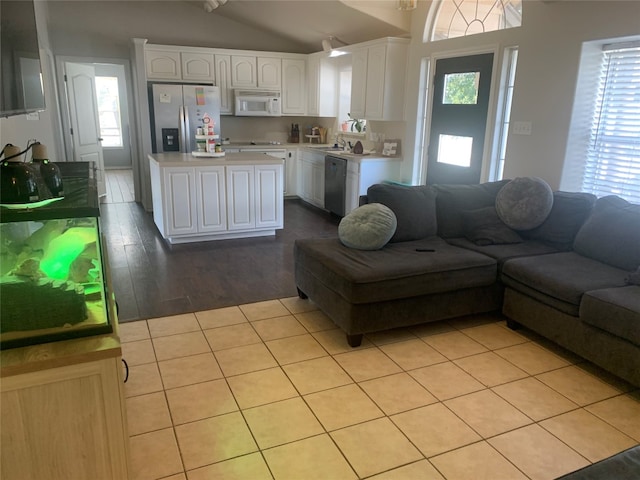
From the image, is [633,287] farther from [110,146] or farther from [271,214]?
[110,146]

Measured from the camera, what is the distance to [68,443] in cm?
156

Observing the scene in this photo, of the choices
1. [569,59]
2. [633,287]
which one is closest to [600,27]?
[569,59]

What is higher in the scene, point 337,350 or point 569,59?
point 569,59

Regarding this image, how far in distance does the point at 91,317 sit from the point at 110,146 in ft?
34.6

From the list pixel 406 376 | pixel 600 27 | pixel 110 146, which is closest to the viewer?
pixel 406 376

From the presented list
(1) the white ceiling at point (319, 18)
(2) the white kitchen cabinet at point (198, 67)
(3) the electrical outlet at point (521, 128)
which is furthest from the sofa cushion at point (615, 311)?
(2) the white kitchen cabinet at point (198, 67)

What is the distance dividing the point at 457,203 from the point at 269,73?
4730 mm

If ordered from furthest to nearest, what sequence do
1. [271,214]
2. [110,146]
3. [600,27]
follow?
[110,146], [271,214], [600,27]

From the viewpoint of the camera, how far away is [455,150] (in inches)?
210

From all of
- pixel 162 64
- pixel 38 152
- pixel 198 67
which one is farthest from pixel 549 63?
pixel 162 64

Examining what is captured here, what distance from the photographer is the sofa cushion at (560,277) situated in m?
2.90

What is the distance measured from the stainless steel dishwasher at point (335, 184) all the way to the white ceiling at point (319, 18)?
1.72m

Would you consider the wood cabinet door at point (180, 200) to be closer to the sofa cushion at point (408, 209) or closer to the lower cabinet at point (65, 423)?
the sofa cushion at point (408, 209)

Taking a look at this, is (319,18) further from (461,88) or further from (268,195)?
(268,195)
